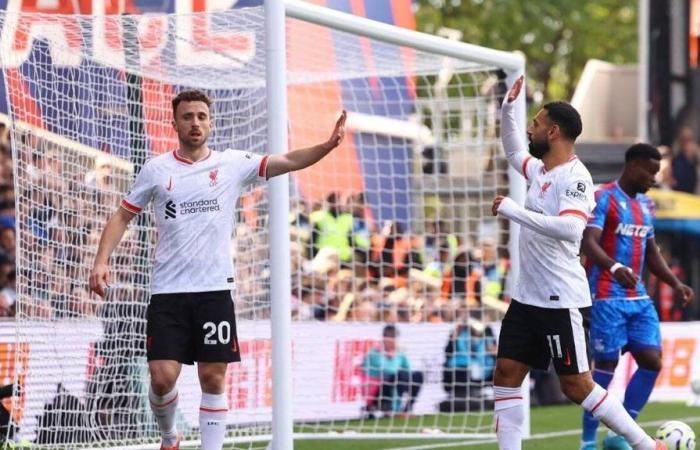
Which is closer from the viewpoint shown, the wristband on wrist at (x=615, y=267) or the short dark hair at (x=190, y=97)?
the short dark hair at (x=190, y=97)

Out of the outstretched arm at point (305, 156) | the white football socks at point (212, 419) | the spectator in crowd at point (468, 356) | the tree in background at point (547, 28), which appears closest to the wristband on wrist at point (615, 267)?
the outstretched arm at point (305, 156)

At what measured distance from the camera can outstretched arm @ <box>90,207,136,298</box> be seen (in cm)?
823

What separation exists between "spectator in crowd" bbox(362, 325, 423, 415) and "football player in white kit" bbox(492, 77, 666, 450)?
5.37 m

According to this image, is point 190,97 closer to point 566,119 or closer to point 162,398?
point 162,398

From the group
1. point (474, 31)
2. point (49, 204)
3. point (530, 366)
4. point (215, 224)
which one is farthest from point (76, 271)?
point (474, 31)

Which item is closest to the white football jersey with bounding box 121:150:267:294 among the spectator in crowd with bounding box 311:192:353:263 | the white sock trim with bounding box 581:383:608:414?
the white sock trim with bounding box 581:383:608:414

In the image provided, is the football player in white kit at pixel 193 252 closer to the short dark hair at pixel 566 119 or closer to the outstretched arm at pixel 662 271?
the short dark hair at pixel 566 119

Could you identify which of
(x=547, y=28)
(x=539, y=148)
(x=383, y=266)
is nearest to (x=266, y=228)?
(x=383, y=266)

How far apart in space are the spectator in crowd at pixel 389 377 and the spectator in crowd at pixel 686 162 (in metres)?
9.39

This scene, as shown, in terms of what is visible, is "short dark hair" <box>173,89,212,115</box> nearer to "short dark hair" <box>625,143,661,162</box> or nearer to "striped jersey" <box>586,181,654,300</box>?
"striped jersey" <box>586,181,654,300</box>

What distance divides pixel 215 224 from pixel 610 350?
3.31 meters

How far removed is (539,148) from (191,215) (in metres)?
2.03

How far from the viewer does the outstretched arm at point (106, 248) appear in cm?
823

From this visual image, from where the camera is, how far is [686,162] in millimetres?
22500
